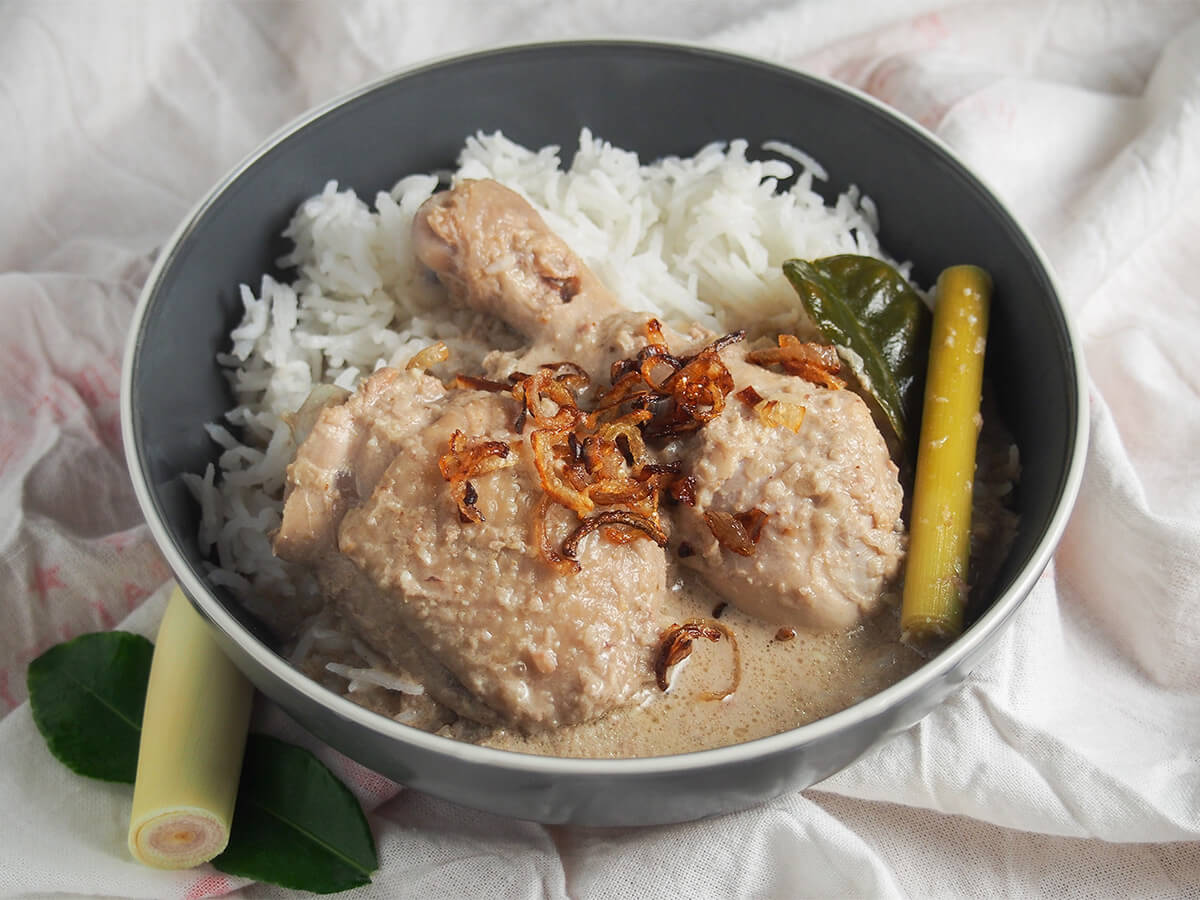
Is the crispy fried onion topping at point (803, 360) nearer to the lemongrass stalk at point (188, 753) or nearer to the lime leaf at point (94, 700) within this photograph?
the lemongrass stalk at point (188, 753)

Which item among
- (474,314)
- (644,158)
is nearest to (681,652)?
(474,314)

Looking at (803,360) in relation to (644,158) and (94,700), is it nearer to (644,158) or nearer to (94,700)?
(644,158)

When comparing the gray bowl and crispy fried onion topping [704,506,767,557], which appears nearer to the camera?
the gray bowl

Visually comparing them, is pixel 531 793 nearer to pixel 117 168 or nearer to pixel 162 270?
pixel 162 270

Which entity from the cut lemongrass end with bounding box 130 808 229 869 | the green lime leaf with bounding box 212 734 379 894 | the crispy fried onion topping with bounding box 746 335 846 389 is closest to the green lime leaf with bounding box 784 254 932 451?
the crispy fried onion topping with bounding box 746 335 846 389

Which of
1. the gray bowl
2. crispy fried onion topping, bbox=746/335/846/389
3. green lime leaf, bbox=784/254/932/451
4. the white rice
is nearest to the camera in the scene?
the gray bowl

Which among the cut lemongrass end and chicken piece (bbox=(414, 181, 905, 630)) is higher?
chicken piece (bbox=(414, 181, 905, 630))

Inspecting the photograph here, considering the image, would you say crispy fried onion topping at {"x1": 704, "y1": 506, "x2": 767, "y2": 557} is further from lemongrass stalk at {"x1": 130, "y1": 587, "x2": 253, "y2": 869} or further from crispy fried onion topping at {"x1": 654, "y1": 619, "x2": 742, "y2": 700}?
lemongrass stalk at {"x1": 130, "y1": 587, "x2": 253, "y2": 869}
